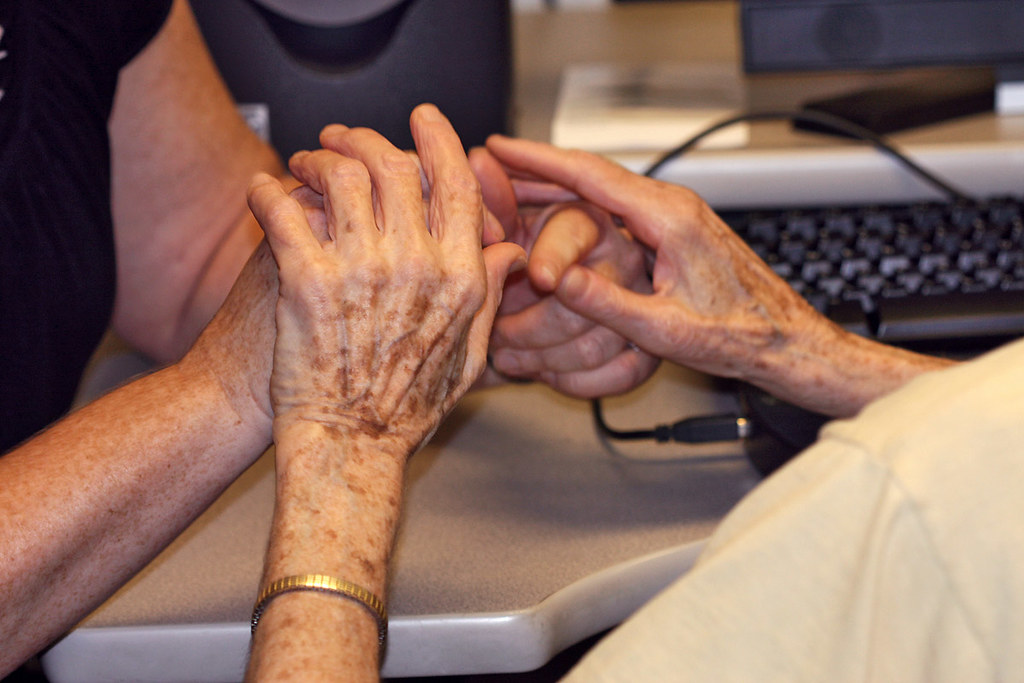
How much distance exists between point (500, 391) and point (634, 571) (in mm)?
252

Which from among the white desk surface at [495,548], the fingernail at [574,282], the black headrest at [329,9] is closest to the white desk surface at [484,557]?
the white desk surface at [495,548]

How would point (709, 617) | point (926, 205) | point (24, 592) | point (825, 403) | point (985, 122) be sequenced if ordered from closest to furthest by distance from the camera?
point (709, 617) < point (24, 592) < point (825, 403) < point (926, 205) < point (985, 122)

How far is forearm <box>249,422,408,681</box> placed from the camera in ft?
1.41

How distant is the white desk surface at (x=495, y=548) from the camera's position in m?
0.51

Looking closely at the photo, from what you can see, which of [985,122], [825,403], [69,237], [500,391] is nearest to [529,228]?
[500,391]

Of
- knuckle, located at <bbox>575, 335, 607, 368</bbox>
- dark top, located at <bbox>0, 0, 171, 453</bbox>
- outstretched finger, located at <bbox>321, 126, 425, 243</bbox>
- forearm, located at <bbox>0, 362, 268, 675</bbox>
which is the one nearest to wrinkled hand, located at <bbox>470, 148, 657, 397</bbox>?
knuckle, located at <bbox>575, 335, 607, 368</bbox>

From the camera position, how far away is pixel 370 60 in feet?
2.93

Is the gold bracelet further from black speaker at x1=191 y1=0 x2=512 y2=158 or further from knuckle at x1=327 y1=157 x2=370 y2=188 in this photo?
black speaker at x1=191 y1=0 x2=512 y2=158

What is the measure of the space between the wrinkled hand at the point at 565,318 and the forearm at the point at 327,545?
0.20 metres

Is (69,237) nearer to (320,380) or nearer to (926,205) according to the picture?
(320,380)

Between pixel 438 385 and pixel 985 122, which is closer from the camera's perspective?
pixel 438 385

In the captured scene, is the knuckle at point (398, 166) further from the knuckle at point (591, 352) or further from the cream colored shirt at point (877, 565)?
the cream colored shirt at point (877, 565)

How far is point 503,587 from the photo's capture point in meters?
0.53

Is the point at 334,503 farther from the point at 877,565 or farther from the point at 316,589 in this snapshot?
the point at 877,565
